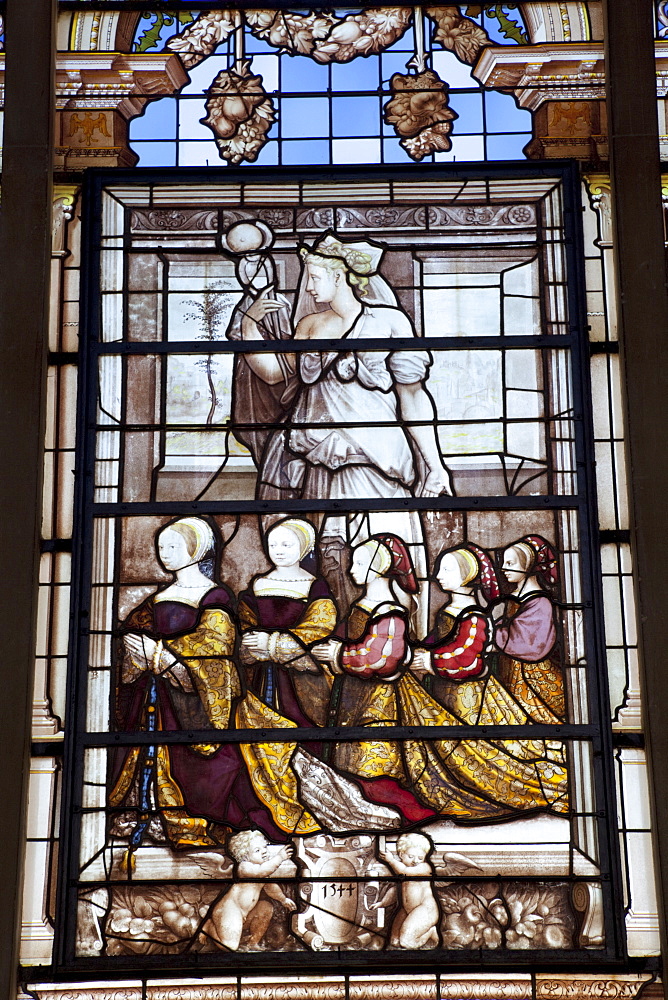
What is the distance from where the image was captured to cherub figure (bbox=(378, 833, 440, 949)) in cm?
446

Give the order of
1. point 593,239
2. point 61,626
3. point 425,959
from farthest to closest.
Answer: point 593,239, point 61,626, point 425,959

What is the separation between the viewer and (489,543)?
15.8 feet

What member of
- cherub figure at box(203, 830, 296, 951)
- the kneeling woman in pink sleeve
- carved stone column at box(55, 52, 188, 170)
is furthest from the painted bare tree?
cherub figure at box(203, 830, 296, 951)

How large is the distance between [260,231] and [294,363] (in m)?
0.60

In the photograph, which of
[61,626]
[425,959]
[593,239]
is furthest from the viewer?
[593,239]

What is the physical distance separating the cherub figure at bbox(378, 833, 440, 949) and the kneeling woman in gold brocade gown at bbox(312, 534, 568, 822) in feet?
0.34

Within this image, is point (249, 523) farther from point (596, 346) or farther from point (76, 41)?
point (76, 41)

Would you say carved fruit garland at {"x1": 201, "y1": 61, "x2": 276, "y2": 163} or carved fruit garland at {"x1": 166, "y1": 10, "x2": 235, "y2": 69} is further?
carved fruit garland at {"x1": 166, "y1": 10, "x2": 235, "y2": 69}

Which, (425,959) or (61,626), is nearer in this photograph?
(425,959)

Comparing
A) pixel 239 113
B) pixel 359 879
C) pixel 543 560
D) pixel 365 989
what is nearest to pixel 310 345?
pixel 239 113

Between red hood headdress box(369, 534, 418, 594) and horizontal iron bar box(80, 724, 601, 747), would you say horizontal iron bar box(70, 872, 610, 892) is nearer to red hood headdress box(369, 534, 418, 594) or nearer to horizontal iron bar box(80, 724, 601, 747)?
horizontal iron bar box(80, 724, 601, 747)

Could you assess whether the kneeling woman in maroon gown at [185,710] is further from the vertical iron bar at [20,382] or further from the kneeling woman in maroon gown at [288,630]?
the vertical iron bar at [20,382]

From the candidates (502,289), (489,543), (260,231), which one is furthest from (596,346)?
(260,231)

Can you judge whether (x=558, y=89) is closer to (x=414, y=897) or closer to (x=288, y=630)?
(x=288, y=630)
